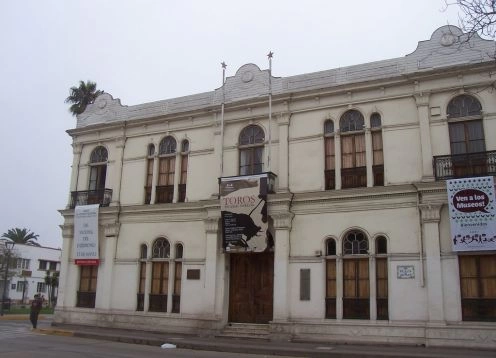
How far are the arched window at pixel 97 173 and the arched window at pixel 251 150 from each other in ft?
24.8

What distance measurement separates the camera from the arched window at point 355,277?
18.1m

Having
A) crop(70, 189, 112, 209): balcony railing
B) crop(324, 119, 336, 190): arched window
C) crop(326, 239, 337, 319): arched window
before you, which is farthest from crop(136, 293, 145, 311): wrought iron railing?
crop(324, 119, 336, 190): arched window

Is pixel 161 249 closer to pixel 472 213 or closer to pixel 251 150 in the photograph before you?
pixel 251 150

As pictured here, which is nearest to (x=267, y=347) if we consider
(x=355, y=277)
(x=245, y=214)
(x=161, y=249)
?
(x=355, y=277)

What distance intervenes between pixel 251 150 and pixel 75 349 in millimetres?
10276

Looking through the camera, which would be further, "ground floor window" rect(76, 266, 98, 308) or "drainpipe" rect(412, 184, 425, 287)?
"ground floor window" rect(76, 266, 98, 308)

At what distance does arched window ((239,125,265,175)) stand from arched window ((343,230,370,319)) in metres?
4.88

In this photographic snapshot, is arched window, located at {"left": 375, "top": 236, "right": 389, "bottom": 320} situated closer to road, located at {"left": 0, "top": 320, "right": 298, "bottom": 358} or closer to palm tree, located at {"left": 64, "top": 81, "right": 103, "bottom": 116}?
road, located at {"left": 0, "top": 320, "right": 298, "bottom": 358}

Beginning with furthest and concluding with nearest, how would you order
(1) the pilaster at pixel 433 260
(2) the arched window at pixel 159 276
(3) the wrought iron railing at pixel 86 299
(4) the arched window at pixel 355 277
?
1. (3) the wrought iron railing at pixel 86 299
2. (2) the arched window at pixel 159 276
3. (4) the arched window at pixel 355 277
4. (1) the pilaster at pixel 433 260

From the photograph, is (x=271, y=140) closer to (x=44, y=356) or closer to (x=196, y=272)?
(x=196, y=272)

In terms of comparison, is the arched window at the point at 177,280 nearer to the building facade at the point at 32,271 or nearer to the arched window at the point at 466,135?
the arched window at the point at 466,135

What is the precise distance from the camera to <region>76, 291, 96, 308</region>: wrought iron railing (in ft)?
77.7

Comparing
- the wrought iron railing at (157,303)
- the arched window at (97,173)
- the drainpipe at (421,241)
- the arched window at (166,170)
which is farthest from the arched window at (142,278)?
the drainpipe at (421,241)

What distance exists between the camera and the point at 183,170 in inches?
906
